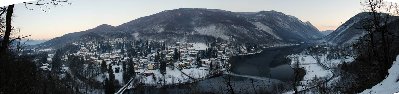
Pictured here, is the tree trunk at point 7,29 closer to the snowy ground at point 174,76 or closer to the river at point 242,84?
the river at point 242,84


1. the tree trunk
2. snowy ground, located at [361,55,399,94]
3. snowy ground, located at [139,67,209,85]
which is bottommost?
snowy ground, located at [139,67,209,85]

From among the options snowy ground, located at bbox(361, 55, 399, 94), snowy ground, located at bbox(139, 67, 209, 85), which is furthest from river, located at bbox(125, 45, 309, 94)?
snowy ground, located at bbox(361, 55, 399, 94)

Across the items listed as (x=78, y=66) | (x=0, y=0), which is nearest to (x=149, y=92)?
(x=78, y=66)

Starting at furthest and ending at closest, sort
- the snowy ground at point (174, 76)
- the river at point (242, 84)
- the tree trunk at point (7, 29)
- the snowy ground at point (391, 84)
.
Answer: the snowy ground at point (174, 76)
the river at point (242, 84)
the snowy ground at point (391, 84)
the tree trunk at point (7, 29)

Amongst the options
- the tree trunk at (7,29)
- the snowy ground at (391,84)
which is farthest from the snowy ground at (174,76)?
the tree trunk at (7,29)

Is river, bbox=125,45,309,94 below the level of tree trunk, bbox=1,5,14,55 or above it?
below

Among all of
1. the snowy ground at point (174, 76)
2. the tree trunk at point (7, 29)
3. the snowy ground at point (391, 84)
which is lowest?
the snowy ground at point (174, 76)

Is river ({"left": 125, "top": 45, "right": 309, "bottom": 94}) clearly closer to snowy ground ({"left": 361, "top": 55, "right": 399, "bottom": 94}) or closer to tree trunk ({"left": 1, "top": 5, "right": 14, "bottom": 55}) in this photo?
snowy ground ({"left": 361, "top": 55, "right": 399, "bottom": 94})

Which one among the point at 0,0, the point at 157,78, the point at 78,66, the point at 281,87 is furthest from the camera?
the point at 78,66

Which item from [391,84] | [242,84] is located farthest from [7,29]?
[242,84]

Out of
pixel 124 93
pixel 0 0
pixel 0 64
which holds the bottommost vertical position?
pixel 124 93

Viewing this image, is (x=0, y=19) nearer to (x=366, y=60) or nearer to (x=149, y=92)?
(x=366, y=60)
